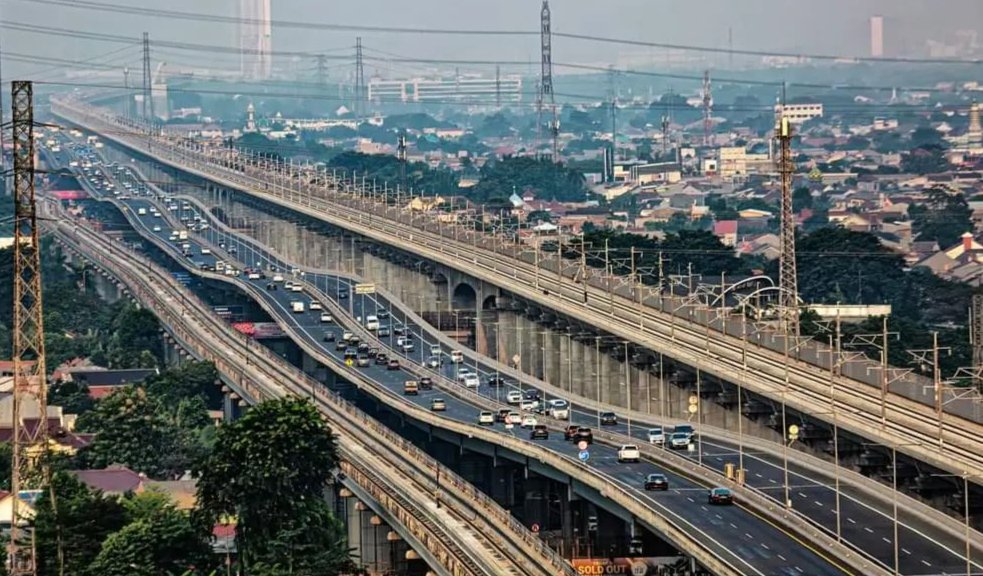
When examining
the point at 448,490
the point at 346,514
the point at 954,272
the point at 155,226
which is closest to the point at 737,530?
the point at 448,490

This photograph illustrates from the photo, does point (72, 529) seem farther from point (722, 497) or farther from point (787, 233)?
point (787, 233)

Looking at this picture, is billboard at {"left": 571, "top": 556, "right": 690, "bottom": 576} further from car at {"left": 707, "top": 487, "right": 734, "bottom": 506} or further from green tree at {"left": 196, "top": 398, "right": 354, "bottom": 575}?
green tree at {"left": 196, "top": 398, "right": 354, "bottom": 575}

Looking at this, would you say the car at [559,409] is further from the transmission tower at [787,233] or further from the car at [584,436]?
the transmission tower at [787,233]

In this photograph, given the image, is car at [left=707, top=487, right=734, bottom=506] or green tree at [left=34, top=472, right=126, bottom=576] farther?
green tree at [left=34, top=472, right=126, bottom=576]

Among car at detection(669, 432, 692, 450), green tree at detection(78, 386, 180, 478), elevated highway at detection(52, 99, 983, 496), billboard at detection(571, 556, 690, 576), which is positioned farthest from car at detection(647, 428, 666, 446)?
green tree at detection(78, 386, 180, 478)

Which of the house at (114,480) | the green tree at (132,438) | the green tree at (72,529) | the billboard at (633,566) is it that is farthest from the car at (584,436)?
the green tree at (132,438)
